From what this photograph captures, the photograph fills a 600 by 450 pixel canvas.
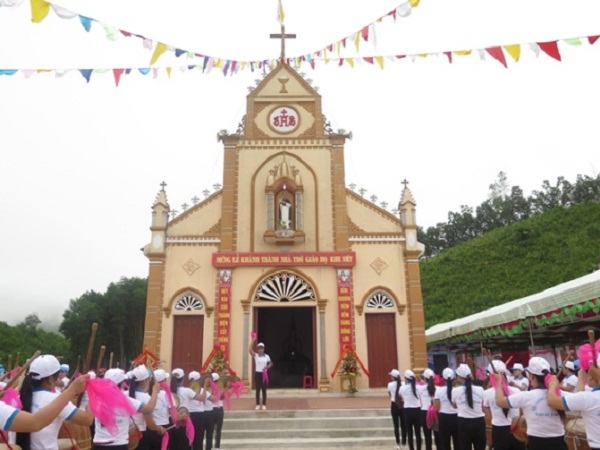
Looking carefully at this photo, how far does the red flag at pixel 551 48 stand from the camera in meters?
8.77

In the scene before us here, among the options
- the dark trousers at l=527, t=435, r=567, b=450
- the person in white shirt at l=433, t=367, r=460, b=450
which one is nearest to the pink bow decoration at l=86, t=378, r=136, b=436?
the dark trousers at l=527, t=435, r=567, b=450

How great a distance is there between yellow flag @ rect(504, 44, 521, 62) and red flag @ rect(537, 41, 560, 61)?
1.12ft

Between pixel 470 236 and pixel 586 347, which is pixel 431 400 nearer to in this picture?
pixel 586 347

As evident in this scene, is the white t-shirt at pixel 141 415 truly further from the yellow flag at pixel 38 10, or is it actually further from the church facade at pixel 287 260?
the church facade at pixel 287 260

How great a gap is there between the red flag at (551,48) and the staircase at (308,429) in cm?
828


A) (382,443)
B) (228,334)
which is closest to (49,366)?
(382,443)

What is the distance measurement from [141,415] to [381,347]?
1216 centimetres

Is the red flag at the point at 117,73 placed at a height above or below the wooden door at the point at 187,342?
above

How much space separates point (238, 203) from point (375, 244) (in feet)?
17.3

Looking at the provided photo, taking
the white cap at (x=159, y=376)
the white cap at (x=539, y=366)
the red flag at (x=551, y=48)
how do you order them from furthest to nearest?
the red flag at (x=551, y=48) → the white cap at (x=159, y=376) → the white cap at (x=539, y=366)

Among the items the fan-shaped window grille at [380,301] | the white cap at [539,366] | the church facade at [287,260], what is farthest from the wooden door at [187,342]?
the white cap at [539,366]

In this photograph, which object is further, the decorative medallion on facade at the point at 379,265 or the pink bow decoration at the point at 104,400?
the decorative medallion on facade at the point at 379,265

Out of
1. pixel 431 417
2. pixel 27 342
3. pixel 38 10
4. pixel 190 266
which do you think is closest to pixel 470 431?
pixel 431 417

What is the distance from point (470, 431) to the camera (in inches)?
281
